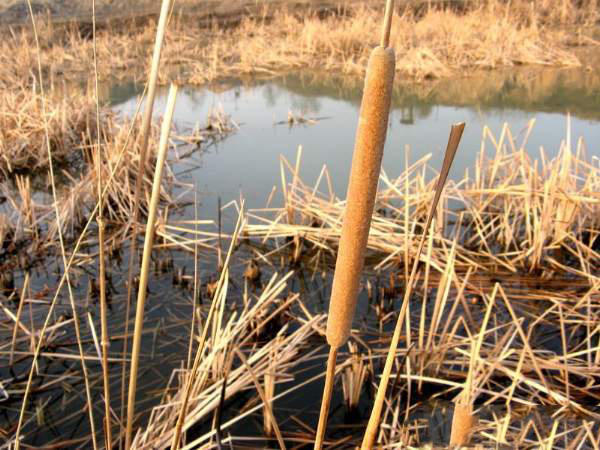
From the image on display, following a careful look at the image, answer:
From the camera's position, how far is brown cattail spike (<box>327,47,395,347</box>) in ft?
1.16

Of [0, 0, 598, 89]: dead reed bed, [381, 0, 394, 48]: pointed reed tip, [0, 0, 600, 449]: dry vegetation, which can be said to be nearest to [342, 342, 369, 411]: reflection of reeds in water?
[0, 0, 600, 449]: dry vegetation

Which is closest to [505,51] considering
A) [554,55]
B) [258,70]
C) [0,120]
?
[554,55]

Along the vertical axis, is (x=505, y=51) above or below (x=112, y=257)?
above

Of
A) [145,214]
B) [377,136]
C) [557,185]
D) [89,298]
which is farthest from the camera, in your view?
[145,214]

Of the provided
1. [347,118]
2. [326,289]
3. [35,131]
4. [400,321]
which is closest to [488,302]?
[326,289]

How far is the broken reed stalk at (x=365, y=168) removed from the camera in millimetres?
354

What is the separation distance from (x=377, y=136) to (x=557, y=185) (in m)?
2.03

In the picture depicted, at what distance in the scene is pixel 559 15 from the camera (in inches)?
310

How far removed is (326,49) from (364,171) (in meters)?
6.40

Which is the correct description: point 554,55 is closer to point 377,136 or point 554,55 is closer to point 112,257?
point 112,257

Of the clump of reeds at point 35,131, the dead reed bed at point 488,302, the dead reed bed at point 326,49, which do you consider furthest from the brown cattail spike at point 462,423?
the dead reed bed at point 326,49

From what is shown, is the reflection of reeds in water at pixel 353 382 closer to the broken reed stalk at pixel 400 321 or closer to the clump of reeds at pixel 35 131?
the broken reed stalk at pixel 400 321

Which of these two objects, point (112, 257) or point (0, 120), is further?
point (0, 120)

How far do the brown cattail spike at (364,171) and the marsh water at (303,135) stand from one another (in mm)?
998
